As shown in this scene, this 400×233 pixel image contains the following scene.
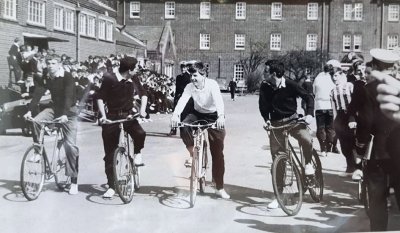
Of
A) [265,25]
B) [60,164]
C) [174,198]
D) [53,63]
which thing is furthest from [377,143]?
[60,164]

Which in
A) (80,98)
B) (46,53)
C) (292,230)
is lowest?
(292,230)

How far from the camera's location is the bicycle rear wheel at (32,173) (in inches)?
123

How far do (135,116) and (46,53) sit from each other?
3.63ft

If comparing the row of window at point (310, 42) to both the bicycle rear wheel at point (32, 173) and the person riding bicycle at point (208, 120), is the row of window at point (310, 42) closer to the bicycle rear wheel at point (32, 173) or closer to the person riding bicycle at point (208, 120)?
the person riding bicycle at point (208, 120)

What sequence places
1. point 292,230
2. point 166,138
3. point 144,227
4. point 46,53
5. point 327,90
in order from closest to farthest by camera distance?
point 46,53, point 144,227, point 292,230, point 327,90, point 166,138

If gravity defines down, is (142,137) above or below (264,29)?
below

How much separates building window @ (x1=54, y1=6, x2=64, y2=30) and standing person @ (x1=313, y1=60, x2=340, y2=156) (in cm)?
120

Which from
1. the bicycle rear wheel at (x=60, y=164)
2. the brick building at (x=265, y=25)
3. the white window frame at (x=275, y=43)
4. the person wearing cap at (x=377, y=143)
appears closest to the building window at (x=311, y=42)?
the brick building at (x=265, y=25)

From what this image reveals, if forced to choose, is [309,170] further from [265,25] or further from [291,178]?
[265,25]

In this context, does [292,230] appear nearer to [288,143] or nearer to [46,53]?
[288,143]

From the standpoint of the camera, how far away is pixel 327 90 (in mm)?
3295

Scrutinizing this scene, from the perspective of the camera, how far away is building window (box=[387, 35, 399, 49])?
2918mm

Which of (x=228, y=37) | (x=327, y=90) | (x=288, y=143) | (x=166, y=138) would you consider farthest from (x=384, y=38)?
(x=166, y=138)

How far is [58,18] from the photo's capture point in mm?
2510
